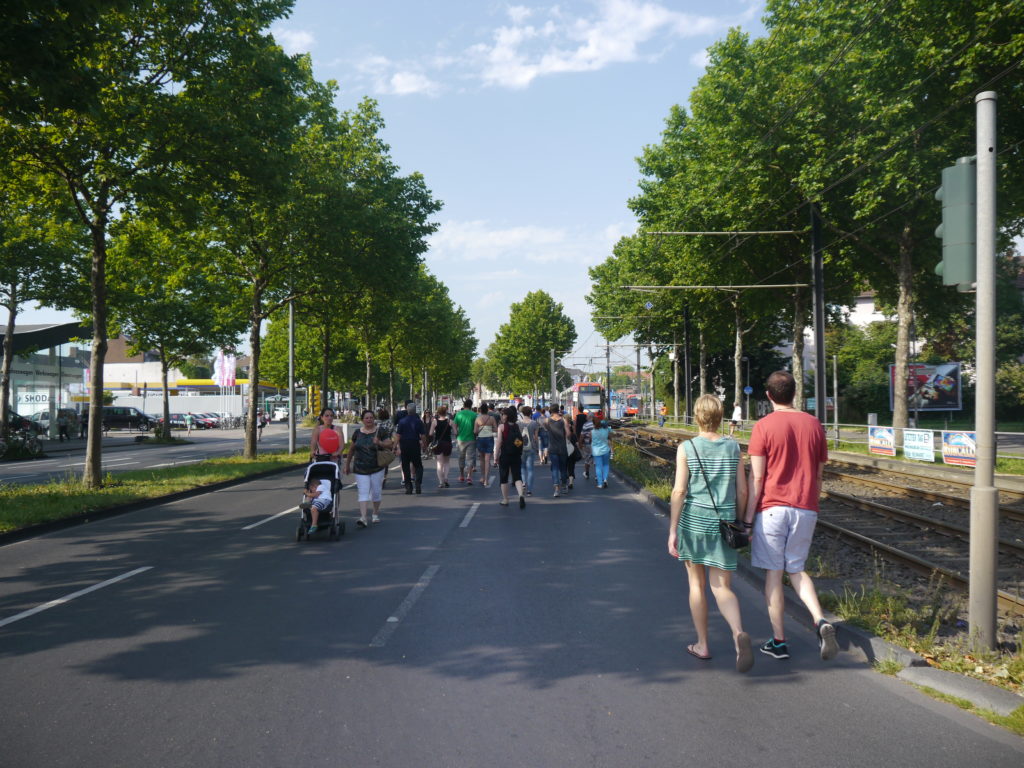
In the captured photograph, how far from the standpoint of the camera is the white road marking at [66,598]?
6.12 meters

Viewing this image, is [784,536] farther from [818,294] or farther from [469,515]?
[818,294]

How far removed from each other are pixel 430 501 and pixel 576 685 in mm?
→ 9392

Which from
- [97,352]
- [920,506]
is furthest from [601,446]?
[97,352]

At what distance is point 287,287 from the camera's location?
25109 millimetres

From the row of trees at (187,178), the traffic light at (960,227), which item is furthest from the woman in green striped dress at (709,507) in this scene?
the row of trees at (187,178)

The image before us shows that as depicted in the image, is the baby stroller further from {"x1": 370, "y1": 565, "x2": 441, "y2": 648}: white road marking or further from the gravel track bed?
the gravel track bed

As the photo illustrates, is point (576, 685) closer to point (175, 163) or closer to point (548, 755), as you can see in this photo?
point (548, 755)

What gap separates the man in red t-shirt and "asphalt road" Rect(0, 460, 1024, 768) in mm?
670

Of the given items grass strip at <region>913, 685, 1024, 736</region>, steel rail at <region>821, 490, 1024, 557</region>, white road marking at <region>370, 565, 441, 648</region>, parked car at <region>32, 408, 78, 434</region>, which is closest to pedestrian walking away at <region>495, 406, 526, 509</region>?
white road marking at <region>370, 565, 441, 648</region>

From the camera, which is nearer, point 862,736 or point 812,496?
point 862,736

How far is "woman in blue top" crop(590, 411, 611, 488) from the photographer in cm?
1549

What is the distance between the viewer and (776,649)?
506 cm

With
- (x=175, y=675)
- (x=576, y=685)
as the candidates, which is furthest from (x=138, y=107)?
(x=576, y=685)

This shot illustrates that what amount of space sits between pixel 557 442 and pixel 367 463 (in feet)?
15.2
